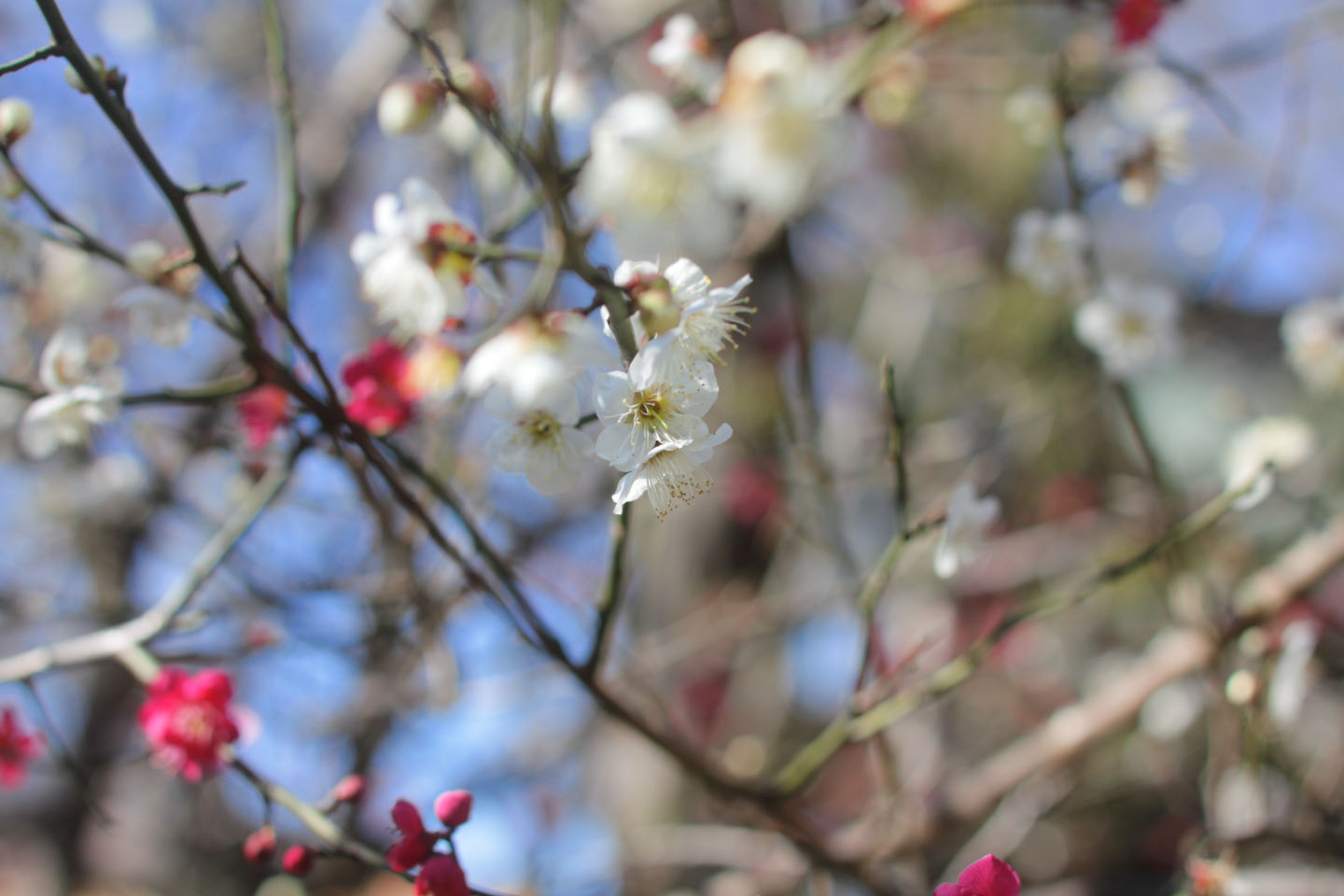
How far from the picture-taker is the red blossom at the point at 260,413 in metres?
1.37

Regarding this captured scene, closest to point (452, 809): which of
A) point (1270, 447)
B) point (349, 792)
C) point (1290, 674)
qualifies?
point (349, 792)

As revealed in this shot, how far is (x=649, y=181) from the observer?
1007 millimetres

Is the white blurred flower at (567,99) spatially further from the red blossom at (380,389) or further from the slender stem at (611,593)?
the slender stem at (611,593)

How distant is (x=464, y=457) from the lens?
96.4 inches

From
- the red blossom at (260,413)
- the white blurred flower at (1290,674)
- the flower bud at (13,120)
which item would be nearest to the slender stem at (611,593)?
the red blossom at (260,413)

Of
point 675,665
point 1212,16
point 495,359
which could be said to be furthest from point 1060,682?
point 495,359

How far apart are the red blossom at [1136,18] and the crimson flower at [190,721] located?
1968 millimetres

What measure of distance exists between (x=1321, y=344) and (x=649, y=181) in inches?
84.3

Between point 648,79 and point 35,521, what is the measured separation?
2707 mm

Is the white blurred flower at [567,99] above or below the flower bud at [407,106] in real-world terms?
above

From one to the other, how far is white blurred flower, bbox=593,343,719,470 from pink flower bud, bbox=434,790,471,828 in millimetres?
415

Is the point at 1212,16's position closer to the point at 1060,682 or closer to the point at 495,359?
the point at 1060,682

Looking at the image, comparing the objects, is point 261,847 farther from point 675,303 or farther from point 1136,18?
point 1136,18

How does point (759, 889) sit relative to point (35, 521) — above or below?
below
